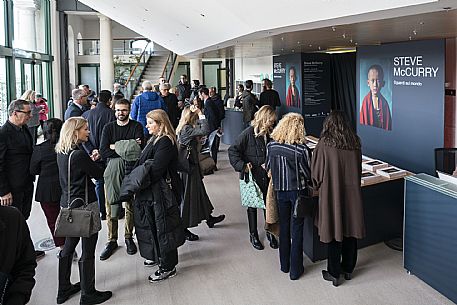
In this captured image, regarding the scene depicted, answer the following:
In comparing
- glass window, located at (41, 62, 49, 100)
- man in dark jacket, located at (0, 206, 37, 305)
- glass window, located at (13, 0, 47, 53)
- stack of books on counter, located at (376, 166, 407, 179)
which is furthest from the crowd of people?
glass window, located at (41, 62, 49, 100)

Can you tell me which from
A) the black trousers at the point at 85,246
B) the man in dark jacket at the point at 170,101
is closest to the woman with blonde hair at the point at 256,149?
the black trousers at the point at 85,246

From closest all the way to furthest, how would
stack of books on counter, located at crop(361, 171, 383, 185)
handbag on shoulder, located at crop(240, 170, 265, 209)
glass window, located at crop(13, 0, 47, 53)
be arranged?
1. stack of books on counter, located at crop(361, 171, 383, 185)
2. handbag on shoulder, located at crop(240, 170, 265, 209)
3. glass window, located at crop(13, 0, 47, 53)

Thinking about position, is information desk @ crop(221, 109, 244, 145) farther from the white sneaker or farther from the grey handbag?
the grey handbag

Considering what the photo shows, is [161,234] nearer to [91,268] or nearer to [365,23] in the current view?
[91,268]

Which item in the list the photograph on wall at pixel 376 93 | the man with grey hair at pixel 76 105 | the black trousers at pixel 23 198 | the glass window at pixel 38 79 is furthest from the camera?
the glass window at pixel 38 79

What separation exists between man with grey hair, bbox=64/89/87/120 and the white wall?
8.77m

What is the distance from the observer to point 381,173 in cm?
515

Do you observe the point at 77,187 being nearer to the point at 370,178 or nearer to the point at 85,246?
the point at 85,246

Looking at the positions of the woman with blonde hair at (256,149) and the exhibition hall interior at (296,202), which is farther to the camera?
the woman with blonde hair at (256,149)

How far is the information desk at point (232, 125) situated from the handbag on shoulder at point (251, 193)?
6.72 meters

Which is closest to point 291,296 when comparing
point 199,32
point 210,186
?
point 210,186

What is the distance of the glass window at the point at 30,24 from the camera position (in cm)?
1530

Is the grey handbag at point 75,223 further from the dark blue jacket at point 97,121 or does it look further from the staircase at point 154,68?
the staircase at point 154,68

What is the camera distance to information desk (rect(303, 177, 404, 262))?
4.82 meters
